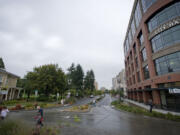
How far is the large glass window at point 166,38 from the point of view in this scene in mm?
16013

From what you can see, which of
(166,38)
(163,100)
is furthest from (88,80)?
(166,38)

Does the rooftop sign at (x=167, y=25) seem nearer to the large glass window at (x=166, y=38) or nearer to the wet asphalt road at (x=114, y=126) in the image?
the large glass window at (x=166, y=38)

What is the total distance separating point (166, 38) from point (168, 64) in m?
4.75

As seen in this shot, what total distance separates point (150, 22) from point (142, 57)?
358 inches

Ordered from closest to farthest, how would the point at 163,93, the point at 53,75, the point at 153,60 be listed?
the point at 163,93 < the point at 153,60 < the point at 53,75

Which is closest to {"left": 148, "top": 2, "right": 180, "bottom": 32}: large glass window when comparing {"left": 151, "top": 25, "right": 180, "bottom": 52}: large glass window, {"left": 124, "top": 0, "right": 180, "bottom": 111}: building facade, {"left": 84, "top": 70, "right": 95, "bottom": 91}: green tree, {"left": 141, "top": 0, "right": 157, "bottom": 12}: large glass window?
{"left": 124, "top": 0, "right": 180, "bottom": 111}: building facade

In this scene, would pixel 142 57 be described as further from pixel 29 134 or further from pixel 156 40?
pixel 29 134

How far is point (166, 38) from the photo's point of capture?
56.8 ft

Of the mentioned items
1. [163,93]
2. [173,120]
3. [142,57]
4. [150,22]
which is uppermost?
[150,22]

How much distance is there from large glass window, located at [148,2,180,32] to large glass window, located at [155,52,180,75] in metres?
6.85

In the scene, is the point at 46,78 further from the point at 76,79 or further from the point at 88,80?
the point at 88,80

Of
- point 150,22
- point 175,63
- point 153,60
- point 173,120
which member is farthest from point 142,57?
point 173,120

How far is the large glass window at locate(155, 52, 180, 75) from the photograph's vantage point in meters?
15.6

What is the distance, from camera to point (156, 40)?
63.6 ft
